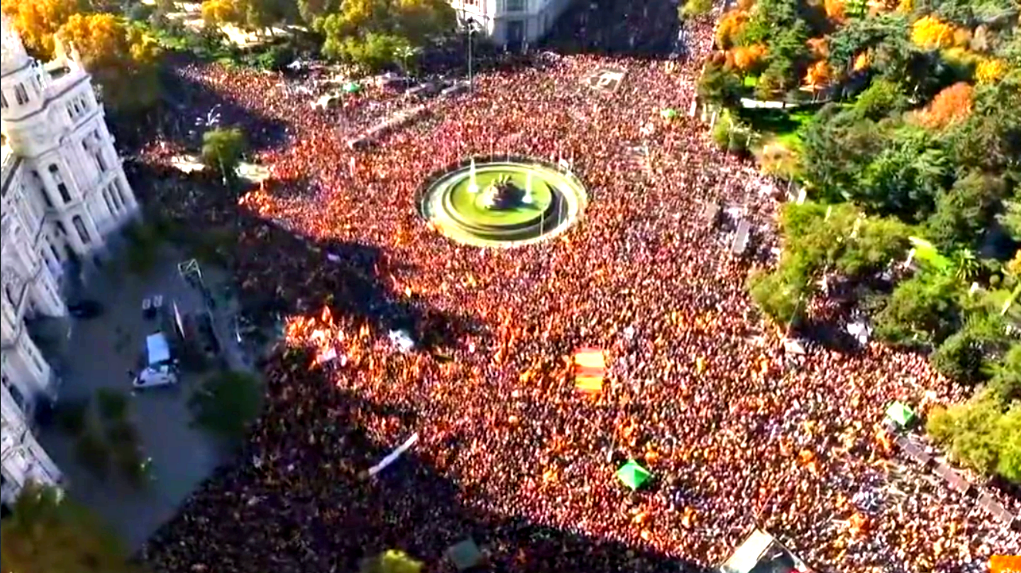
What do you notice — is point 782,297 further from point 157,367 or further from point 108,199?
point 108,199

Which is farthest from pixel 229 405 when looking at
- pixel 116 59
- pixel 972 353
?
pixel 972 353

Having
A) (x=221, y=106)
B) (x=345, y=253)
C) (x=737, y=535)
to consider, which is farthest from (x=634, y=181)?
(x=221, y=106)

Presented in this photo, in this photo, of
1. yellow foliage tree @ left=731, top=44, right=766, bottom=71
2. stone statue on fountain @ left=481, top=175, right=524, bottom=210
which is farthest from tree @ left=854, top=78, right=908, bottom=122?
stone statue on fountain @ left=481, top=175, right=524, bottom=210

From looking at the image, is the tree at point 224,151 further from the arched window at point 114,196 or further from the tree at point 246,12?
the tree at point 246,12

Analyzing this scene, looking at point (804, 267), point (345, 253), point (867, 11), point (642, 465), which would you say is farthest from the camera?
point (867, 11)

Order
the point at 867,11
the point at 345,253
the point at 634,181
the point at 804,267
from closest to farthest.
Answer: the point at 804,267
the point at 345,253
the point at 634,181
the point at 867,11

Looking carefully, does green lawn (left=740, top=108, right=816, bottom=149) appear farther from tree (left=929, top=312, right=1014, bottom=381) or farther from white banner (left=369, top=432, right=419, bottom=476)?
white banner (left=369, top=432, right=419, bottom=476)

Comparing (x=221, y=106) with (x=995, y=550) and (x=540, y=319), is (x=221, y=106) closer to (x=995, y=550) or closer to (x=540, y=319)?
(x=540, y=319)
